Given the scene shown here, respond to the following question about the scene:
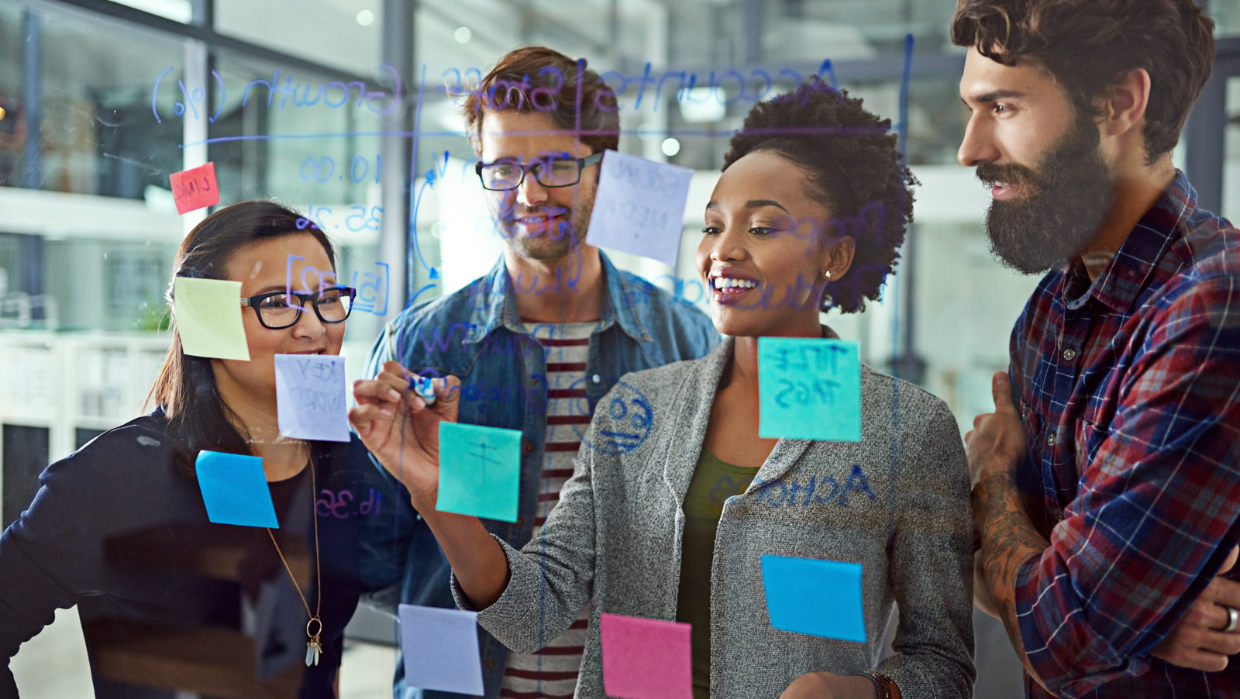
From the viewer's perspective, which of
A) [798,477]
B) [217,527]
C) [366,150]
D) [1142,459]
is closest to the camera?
[1142,459]

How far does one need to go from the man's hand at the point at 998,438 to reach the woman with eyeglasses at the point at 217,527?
862 millimetres

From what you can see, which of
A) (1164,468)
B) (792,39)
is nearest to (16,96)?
(792,39)

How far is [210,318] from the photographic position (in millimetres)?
1300

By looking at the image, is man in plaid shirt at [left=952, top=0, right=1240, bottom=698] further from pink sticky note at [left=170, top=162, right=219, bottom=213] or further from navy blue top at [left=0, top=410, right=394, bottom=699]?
pink sticky note at [left=170, top=162, right=219, bottom=213]

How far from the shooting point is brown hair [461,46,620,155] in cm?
114

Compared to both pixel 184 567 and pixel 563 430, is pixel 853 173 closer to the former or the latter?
pixel 563 430

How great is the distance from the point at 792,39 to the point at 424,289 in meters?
0.65

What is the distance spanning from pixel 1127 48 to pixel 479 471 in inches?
36.7

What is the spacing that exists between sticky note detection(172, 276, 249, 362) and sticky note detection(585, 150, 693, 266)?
0.58 m

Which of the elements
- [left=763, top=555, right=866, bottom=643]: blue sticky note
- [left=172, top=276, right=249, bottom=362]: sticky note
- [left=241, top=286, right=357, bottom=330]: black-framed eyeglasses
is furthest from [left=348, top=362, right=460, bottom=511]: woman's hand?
[left=763, top=555, right=866, bottom=643]: blue sticky note

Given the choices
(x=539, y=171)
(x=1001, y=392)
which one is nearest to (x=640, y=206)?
(x=539, y=171)

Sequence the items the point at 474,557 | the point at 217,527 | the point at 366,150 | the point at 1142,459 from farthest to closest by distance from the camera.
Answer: the point at 217,527 → the point at 366,150 → the point at 474,557 → the point at 1142,459

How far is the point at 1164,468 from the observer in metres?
0.80

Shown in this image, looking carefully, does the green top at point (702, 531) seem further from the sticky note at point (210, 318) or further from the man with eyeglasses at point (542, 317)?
the sticky note at point (210, 318)
